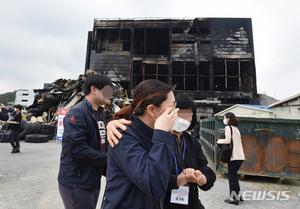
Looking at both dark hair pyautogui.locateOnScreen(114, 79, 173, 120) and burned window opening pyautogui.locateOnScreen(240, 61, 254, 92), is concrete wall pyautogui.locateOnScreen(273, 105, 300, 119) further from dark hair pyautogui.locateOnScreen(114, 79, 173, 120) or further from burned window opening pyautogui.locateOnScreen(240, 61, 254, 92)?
dark hair pyautogui.locateOnScreen(114, 79, 173, 120)

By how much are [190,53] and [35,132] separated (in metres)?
19.0

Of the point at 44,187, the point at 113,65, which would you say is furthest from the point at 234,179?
the point at 113,65

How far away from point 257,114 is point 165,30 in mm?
16553

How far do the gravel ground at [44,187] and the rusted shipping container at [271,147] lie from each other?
1.19ft

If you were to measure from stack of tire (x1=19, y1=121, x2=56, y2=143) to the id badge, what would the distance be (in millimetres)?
10591

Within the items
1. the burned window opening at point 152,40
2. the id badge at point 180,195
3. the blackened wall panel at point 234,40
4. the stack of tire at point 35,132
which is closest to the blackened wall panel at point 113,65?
the burned window opening at point 152,40

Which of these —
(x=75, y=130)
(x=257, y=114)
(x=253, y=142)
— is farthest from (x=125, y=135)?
(x=257, y=114)

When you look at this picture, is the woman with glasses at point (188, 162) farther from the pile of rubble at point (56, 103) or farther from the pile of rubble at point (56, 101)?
the pile of rubble at point (56, 101)

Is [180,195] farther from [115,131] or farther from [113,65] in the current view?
[113,65]

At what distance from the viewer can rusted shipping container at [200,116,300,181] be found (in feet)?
14.9

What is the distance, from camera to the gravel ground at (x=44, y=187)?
3.05 metres

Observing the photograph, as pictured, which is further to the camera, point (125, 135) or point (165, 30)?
point (165, 30)

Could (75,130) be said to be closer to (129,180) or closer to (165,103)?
(129,180)

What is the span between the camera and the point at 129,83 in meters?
22.0
